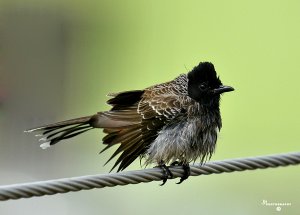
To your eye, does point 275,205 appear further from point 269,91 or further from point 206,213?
point 269,91

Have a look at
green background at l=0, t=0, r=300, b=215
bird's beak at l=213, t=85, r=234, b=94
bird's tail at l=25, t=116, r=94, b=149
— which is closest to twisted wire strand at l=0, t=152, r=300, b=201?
bird's tail at l=25, t=116, r=94, b=149

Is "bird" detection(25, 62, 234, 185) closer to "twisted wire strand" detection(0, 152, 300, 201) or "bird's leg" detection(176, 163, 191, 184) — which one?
"bird's leg" detection(176, 163, 191, 184)

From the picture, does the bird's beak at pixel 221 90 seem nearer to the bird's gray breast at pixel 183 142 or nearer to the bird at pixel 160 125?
the bird at pixel 160 125

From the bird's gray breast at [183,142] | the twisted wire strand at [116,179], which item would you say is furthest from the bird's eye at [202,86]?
the twisted wire strand at [116,179]

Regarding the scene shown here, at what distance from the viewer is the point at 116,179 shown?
4.60 meters


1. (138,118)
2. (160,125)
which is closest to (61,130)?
(138,118)

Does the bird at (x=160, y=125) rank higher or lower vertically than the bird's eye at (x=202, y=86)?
lower

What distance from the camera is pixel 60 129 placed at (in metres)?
5.95

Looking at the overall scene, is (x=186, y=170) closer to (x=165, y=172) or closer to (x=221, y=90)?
(x=165, y=172)

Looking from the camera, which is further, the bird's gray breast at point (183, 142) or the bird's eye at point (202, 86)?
the bird's eye at point (202, 86)

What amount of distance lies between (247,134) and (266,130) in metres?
0.31

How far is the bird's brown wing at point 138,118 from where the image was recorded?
5664mm

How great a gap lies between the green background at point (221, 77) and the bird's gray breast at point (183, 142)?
4313 millimetres

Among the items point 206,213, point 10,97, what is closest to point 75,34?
point 10,97
